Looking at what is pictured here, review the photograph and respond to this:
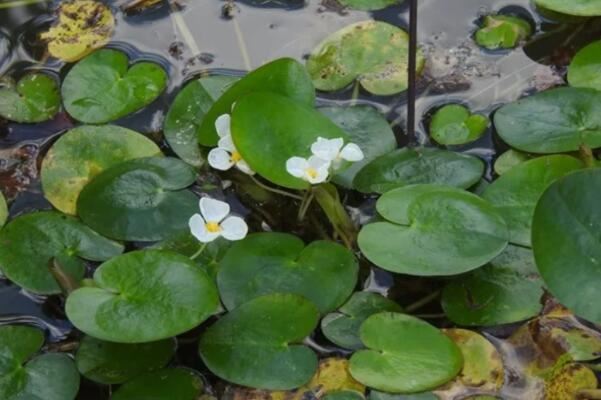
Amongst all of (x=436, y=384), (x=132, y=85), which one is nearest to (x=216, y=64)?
(x=132, y=85)

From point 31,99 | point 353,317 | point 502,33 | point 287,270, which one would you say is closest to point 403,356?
point 353,317

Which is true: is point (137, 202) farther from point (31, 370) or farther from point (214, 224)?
point (31, 370)

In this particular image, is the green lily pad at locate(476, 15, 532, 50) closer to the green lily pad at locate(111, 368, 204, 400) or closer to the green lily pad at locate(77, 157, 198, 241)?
the green lily pad at locate(77, 157, 198, 241)

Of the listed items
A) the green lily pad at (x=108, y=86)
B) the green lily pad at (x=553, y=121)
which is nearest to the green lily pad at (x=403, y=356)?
the green lily pad at (x=553, y=121)

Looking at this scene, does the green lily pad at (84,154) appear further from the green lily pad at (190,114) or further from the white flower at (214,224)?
the white flower at (214,224)

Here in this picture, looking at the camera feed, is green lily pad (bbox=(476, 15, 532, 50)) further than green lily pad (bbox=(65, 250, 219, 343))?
Yes

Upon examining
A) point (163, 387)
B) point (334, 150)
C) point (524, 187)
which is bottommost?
point (163, 387)

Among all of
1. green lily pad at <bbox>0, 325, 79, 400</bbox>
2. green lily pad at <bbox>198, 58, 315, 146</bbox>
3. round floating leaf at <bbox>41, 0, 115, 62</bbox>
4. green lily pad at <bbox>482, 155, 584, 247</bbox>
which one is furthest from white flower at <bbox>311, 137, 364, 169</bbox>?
round floating leaf at <bbox>41, 0, 115, 62</bbox>
